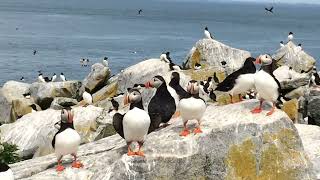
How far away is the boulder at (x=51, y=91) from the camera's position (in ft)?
107

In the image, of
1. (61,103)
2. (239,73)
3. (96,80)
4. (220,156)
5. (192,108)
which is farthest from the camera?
(96,80)

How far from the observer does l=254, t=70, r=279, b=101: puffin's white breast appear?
39.3ft

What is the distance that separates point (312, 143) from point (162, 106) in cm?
366

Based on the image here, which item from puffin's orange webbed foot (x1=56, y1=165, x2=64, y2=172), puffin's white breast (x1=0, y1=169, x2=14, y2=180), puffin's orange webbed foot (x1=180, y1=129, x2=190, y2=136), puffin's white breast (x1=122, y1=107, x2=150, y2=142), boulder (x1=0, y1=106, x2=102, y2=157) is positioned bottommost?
boulder (x1=0, y1=106, x2=102, y2=157)

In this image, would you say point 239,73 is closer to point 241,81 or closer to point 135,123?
point 241,81

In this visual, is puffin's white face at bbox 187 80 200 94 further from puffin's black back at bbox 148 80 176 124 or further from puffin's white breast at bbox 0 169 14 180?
puffin's white breast at bbox 0 169 14 180

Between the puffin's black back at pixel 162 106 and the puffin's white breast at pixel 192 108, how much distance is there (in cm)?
120

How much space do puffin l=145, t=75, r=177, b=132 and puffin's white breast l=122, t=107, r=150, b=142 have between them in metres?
1.14

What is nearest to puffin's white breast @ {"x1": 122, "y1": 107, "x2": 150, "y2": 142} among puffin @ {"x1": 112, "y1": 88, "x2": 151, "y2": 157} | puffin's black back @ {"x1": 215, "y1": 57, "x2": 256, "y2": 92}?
puffin @ {"x1": 112, "y1": 88, "x2": 151, "y2": 157}

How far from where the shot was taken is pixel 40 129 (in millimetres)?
20109

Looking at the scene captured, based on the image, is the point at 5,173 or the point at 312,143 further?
the point at 312,143

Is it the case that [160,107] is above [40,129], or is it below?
above

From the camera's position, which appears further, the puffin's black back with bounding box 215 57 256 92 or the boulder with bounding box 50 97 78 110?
the boulder with bounding box 50 97 78 110

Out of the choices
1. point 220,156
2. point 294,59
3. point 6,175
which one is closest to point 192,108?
point 220,156
